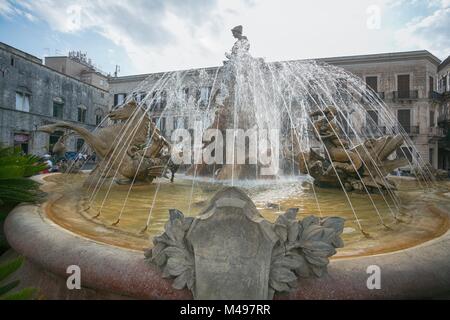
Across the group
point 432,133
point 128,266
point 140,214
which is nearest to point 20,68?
point 140,214

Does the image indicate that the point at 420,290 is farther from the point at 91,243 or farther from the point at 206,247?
the point at 91,243

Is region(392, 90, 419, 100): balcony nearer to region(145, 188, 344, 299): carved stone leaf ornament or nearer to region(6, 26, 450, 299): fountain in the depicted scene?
→ region(6, 26, 450, 299): fountain

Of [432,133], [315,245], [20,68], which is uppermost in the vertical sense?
[20,68]

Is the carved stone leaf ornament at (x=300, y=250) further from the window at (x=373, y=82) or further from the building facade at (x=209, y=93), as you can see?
the window at (x=373, y=82)

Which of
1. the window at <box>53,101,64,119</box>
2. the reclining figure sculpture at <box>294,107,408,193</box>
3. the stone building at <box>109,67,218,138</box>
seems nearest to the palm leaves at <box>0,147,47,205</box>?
the reclining figure sculpture at <box>294,107,408,193</box>

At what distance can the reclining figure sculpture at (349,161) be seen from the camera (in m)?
6.02

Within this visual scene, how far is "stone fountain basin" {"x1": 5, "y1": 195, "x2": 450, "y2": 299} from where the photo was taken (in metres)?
1.87

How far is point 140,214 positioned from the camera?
4102 mm

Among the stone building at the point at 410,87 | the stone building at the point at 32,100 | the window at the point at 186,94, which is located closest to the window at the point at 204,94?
the window at the point at 186,94

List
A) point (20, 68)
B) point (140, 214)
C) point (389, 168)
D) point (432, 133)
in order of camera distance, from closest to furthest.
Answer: point (140, 214) < point (389, 168) < point (20, 68) < point (432, 133)

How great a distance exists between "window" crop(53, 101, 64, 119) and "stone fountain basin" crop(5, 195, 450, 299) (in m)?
33.7

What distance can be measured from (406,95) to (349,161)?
28337 mm

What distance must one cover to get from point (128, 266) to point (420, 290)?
1.92 m

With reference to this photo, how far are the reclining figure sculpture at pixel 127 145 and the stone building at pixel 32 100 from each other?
19.8 m
